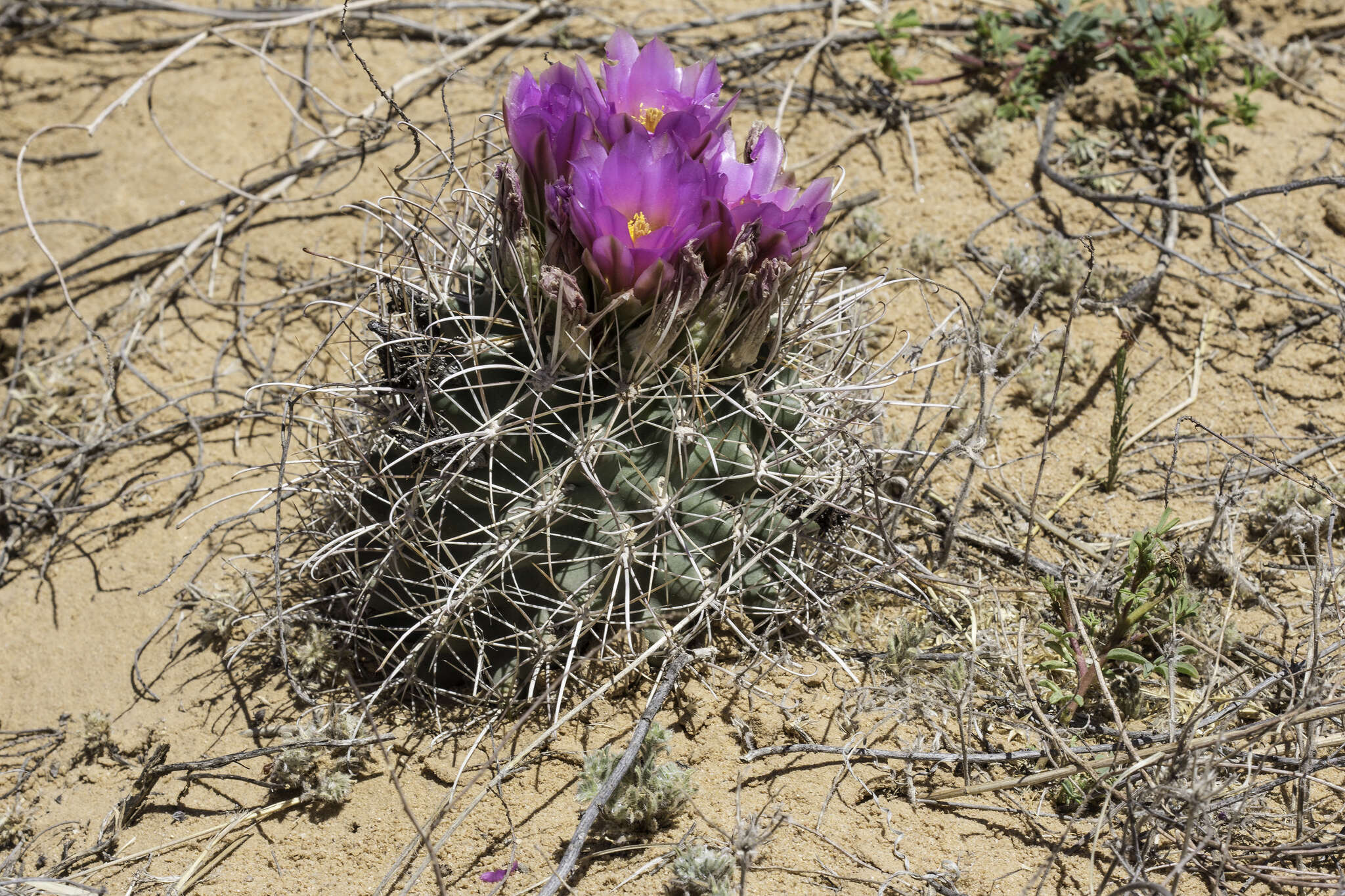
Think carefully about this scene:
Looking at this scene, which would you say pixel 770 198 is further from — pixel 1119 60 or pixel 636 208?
pixel 1119 60

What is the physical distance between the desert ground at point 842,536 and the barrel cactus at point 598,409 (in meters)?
0.16

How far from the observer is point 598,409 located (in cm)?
208

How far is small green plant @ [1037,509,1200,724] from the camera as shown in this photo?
2264mm

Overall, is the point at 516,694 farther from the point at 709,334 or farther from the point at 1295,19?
the point at 1295,19

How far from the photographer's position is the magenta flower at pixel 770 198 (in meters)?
2.01

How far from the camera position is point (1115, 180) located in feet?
12.5

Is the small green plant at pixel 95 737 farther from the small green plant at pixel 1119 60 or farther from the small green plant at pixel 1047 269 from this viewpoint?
the small green plant at pixel 1119 60

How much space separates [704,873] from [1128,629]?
1.09 meters

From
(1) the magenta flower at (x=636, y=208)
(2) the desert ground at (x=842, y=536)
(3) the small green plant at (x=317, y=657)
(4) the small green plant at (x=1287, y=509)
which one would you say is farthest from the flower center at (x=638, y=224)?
(4) the small green plant at (x=1287, y=509)

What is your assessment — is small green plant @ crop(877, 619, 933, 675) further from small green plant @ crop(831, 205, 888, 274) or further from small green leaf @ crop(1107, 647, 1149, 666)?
small green plant @ crop(831, 205, 888, 274)

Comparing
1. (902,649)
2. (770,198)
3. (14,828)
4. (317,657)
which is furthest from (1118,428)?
(14,828)

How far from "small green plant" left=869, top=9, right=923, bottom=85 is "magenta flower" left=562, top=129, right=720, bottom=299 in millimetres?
2438

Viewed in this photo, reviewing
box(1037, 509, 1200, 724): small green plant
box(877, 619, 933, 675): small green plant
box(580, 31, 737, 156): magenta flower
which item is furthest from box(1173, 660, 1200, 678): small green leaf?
box(580, 31, 737, 156): magenta flower

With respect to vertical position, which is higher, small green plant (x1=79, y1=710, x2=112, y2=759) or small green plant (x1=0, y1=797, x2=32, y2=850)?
small green plant (x1=79, y1=710, x2=112, y2=759)
